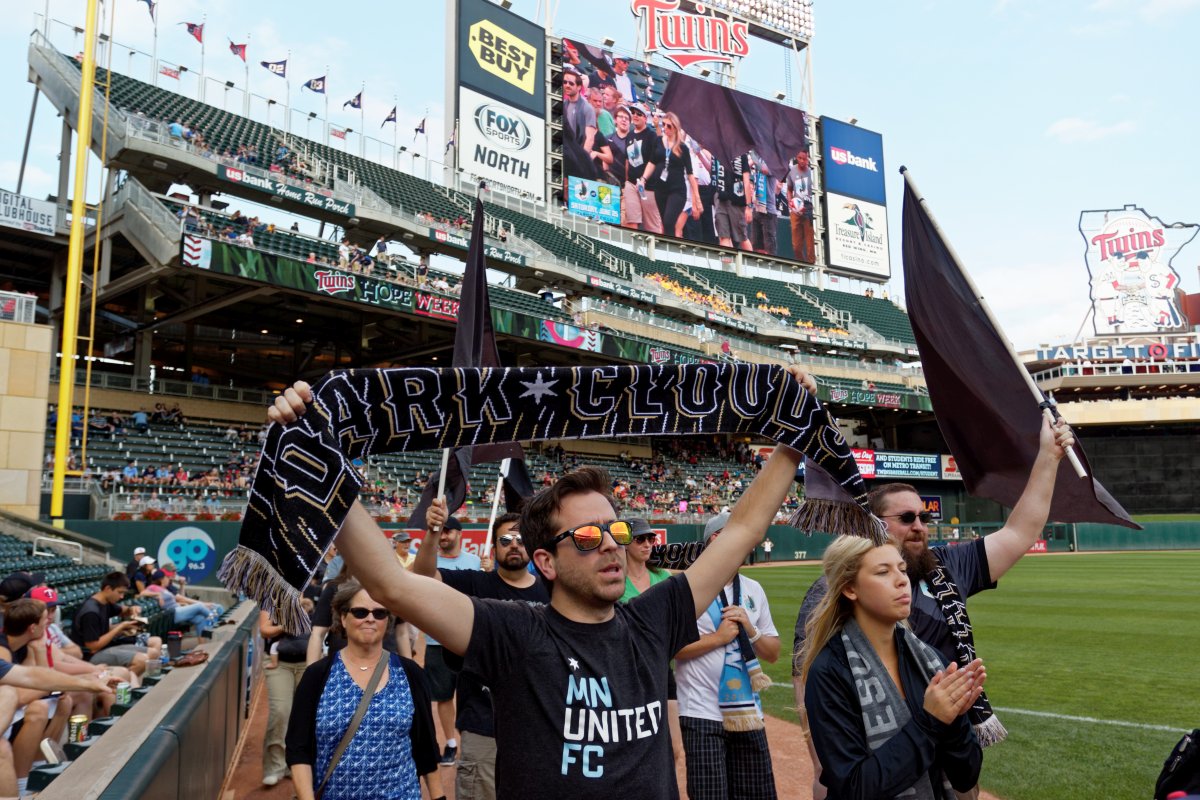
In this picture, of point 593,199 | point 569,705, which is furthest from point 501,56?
point 569,705

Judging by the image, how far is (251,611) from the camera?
11.2 metres

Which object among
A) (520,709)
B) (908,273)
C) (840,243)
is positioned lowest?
(520,709)

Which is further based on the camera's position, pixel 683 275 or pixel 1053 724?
pixel 683 275

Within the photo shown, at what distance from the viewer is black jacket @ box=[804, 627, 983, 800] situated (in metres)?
2.61

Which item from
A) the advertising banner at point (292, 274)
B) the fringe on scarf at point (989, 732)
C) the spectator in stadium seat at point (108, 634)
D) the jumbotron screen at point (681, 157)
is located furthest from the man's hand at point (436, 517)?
the jumbotron screen at point (681, 157)

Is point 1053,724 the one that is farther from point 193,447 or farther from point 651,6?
point 651,6

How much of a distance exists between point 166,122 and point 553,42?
2770 cm

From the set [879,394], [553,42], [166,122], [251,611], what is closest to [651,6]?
[553,42]

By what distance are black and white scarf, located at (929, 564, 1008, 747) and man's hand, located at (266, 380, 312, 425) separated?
8.64ft

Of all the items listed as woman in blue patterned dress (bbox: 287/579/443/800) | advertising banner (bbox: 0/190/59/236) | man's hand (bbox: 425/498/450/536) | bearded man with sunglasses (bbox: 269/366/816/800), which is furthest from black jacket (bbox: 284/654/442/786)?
advertising banner (bbox: 0/190/59/236)

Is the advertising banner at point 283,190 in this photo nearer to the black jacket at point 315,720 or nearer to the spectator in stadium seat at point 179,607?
the spectator in stadium seat at point 179,607

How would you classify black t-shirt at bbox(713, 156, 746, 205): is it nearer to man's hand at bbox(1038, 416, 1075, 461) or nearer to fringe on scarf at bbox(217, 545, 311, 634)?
man's hand at bbox(1038, 416, 1075, 461)

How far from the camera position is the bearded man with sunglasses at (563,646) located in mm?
2576

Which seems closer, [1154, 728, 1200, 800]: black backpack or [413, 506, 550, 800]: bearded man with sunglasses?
[1154, 728, 1200, 800]: black backpack
